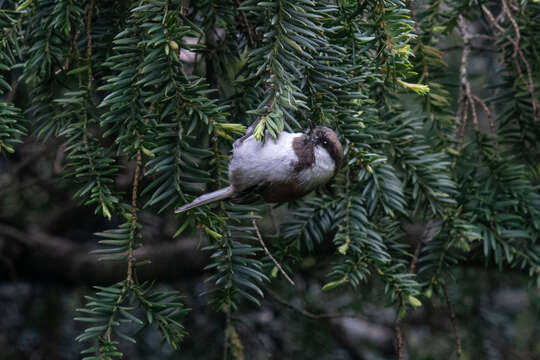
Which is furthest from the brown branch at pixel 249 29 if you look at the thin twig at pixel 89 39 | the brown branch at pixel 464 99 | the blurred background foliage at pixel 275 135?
the brown branch at pixel 464 99

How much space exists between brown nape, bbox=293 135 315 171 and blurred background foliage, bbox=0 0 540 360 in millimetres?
32

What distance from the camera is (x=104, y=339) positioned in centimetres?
59

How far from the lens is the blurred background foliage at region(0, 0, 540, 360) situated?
0.59 meters

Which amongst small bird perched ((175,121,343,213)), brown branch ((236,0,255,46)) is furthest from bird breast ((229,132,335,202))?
brown branch ((236,0,255,46))

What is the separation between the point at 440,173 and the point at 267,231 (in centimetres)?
63

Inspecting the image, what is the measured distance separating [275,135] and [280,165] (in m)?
0.03

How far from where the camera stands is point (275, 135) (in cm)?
52

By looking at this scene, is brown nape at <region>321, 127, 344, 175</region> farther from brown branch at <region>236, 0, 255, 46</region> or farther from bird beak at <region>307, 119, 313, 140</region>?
brown branch at <region>236, 0, 255, 46</region>

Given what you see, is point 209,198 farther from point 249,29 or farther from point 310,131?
point 249,29

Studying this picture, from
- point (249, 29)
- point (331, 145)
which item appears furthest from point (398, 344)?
point (249, 29)

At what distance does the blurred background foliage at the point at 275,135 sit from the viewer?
59cm

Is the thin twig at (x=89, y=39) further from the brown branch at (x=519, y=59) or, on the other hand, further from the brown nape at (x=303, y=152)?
the brown branch at (x=519, y=59)

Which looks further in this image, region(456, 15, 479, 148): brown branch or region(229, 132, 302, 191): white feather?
region(456, 15, 479, 148): brown branch

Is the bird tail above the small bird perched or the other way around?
the other way around
